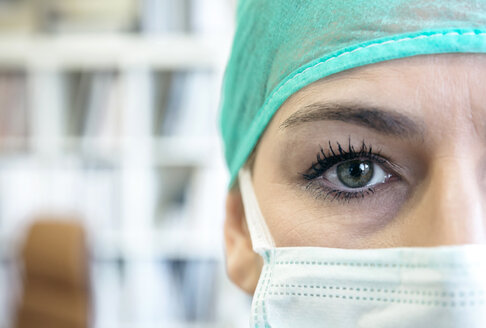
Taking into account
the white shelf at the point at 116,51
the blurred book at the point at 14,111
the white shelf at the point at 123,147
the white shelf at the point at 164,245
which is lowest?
the white shelf at the point at 164,245

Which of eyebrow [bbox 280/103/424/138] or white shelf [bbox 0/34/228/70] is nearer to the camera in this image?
eyebrow [bbox 280/103/424/138]

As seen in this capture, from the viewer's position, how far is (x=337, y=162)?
0.70 m

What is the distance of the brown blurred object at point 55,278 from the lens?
2.04m

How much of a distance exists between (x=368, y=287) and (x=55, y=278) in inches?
69.4

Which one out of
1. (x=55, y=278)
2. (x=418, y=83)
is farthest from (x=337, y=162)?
(x=55, y=278)

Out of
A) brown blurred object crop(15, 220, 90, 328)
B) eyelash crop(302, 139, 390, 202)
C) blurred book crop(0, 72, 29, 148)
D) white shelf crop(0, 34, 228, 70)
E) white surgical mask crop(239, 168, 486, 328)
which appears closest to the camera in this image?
white surgical mask crop(239, 168, 486, 328)

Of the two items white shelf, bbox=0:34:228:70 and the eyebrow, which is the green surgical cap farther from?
white shelf, bbox=0:34:228:70

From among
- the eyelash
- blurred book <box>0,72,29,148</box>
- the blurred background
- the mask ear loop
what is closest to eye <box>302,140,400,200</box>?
the eyelash

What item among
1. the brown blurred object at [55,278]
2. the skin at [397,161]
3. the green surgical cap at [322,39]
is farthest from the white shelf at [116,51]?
the skin at [397,161]

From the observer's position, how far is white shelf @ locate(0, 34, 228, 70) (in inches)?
92.7

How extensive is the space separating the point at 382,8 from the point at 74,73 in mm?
2175

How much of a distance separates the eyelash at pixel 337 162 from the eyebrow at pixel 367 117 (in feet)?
0.12

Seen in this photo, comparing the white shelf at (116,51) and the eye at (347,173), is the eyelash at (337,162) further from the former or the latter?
the white shelf at (116,51)

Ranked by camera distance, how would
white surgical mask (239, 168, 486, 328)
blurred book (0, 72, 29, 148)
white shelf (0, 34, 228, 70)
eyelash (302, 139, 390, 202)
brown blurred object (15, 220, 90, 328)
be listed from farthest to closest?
1. blurred book (0, 72, 29, 148)
2. white shelf (0, 34, 228, 70)
3. brown blurred object (15, 220, 90, 328)
4. eyelash (302, 139, 390, 202)
5. white surgical mask (239, 168, 486, 328)
